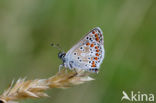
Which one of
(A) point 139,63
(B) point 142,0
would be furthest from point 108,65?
(B) point 142,0

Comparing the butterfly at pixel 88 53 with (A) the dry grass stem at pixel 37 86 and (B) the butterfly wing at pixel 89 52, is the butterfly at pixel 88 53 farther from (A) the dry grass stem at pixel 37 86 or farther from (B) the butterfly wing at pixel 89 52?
(A) the dry grass stem at pixel 37 86

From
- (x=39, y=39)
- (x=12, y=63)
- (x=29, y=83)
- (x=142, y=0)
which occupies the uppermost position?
(x=142, y=0)

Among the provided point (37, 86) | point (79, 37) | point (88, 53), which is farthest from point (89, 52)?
point (79, 37)

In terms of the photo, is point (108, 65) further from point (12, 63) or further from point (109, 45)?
point (12, 63)

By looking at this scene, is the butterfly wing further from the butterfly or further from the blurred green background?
the blurred green background

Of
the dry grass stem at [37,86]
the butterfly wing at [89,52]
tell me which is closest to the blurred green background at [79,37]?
the butterfly wing at [89,52]

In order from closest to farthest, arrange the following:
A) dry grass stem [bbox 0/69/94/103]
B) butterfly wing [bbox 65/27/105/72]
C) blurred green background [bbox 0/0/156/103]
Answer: dry grass stem [bbox 0/69/94/103] → butterfly wing [bbox 65/27/105/72] → blurred green background [bbox 0/0/156/103]

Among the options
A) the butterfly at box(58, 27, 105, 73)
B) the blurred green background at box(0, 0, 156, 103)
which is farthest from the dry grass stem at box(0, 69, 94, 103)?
the blurred green background at box(0, 0, 156, 103)
